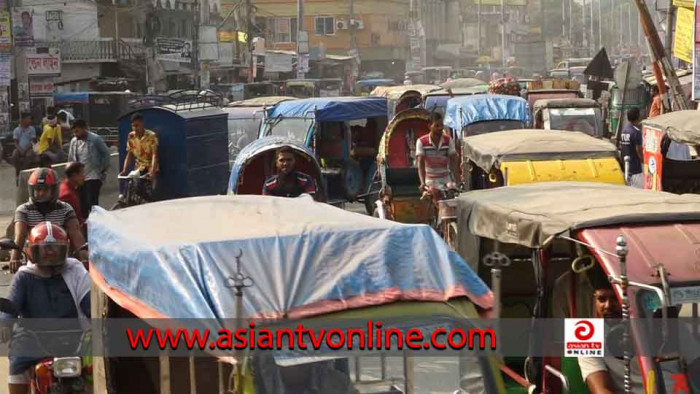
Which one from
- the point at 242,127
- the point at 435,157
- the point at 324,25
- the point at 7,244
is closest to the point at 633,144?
the point at 435,157

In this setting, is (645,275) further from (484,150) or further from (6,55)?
(6,55)

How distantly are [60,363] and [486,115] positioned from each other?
15807 mm

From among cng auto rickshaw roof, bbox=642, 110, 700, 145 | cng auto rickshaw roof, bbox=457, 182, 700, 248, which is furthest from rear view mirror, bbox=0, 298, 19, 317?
cng auto rickshaw roof, bbox=642, 110, 700, 145

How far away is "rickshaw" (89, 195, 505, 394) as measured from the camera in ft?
17.8

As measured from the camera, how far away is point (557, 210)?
7555mm

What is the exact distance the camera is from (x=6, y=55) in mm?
27812

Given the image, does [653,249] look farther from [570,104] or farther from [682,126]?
[570,104]

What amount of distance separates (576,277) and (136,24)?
58.5m

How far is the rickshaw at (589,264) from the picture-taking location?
20.9ft

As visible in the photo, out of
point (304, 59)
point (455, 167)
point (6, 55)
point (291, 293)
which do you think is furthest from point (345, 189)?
point (304, 59)

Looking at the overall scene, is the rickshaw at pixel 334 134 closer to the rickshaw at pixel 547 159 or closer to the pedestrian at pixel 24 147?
the pedestrian at pixel 24 147

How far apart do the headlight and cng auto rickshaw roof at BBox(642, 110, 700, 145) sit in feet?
25.3

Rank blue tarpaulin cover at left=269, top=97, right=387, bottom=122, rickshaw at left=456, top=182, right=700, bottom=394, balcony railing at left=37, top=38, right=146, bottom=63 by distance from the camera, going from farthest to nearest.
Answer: balcony railing at left=37, top=38, right=146, bottom=63, blue tarpaulin cover at left=269, top=97, right=387, bottom=122, rickshaw at left=456, top=182, right=700, bottom=394

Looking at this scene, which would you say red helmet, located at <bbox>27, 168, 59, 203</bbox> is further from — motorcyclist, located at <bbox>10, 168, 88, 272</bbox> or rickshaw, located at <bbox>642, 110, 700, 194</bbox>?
rickshaw, located at <bbox>642, 110, 700, 194</bbox>
